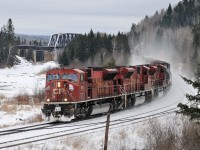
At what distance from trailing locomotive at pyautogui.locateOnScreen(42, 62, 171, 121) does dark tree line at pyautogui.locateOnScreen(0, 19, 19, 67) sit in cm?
10557

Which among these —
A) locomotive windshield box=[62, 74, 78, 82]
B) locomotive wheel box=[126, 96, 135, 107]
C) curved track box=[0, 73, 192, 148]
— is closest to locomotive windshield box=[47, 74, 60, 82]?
locomotive windshield box=[62, 74, 78, 82]

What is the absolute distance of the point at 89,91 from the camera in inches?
1143

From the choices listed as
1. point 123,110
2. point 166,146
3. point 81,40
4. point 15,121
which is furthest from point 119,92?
point 81,40

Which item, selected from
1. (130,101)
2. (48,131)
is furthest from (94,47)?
(48,131)

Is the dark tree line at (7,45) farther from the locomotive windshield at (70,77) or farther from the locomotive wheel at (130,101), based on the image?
the locomotive windshield at (70,77)

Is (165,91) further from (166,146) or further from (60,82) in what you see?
(166,146)

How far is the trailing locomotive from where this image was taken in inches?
1051

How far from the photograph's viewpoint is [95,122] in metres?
26.6

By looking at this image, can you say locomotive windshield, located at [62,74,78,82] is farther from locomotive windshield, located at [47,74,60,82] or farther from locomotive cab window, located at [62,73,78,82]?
locomotive windshield, located at [47,74,60,82]

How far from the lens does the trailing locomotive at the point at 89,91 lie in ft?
87.6

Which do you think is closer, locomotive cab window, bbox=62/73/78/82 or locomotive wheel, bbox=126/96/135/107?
locomotive cab window, bbox=62/73/78/82

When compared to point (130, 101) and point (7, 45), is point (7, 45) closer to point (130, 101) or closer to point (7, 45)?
point (7, 45)

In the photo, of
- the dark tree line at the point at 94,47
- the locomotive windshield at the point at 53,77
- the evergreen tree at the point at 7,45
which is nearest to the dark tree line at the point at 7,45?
the evergreen tree at the point at 7,45

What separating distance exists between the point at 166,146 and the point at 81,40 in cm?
10968
